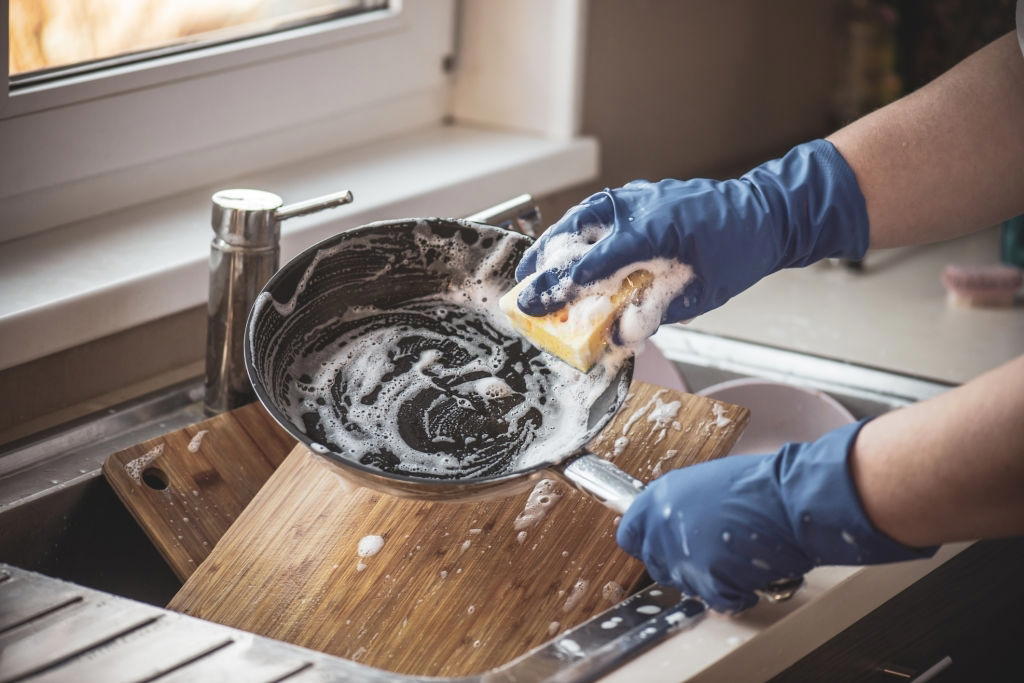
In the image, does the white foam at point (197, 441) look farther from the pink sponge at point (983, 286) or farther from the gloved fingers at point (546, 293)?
the pink sponge at point (983, 286)

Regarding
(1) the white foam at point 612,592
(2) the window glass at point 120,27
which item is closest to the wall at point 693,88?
(2) the window glass at point 120,27

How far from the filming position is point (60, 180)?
51.7 inches

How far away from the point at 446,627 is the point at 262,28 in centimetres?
90

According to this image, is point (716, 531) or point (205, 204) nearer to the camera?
point (716, 531)

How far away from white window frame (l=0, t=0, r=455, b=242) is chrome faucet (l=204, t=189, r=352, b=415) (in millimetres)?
291

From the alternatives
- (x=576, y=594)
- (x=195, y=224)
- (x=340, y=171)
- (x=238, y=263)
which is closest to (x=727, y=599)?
(x=576, y=594)

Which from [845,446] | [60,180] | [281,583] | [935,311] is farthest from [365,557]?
[935,311]

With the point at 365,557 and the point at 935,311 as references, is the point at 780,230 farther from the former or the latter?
the point at 935,311

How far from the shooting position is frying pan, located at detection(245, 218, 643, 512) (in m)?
0.88

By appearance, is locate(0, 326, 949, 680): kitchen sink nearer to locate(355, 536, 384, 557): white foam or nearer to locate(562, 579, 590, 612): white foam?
locate(355, 536, 384, 557): white foam

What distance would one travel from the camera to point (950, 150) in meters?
1.12

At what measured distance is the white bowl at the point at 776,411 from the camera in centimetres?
129

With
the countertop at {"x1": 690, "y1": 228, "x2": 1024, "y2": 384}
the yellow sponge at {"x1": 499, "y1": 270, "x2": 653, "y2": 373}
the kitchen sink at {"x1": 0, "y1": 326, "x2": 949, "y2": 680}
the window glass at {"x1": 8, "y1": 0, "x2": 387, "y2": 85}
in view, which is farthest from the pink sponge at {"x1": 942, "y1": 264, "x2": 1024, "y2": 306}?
the kitchen sink at {"x1": 0, "y1": 326, "x2": 949, "y2": 680}

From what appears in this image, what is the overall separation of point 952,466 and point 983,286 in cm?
102
